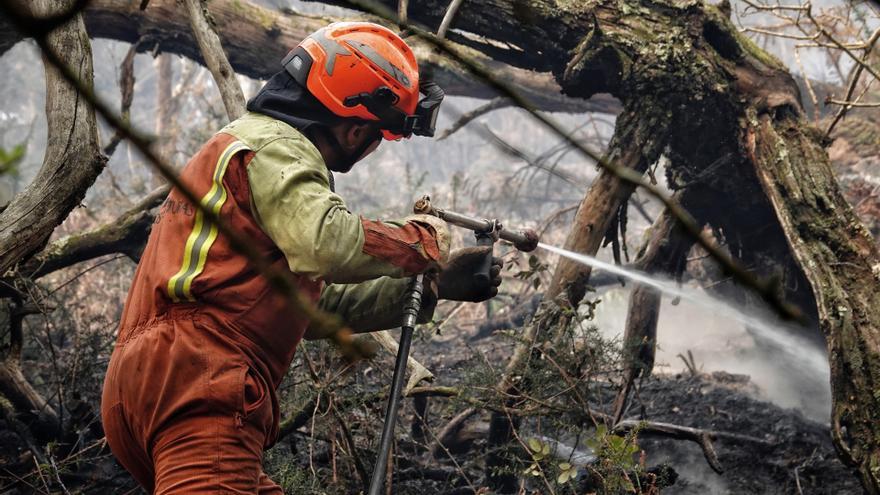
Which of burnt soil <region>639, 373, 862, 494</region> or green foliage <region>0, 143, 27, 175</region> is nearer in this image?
green foliage <region>0, 143, 27, 175</region>

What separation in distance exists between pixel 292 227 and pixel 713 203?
3783mm

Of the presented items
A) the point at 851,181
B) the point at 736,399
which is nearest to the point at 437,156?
the point at 851,181

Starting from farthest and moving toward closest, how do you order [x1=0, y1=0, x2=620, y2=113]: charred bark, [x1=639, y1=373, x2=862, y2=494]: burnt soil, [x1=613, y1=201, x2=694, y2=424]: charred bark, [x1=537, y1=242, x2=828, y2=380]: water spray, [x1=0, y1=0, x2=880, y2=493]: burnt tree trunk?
[x1=613, y1=201, x2=694, y2=424]: charred bark, [x1=0, y1=0, x2=620, y2=113]: charred bark, [x1=537, y1=242, x2=828, y2=380]: water spray, [x1=0, y1=0, x2=880, y2=493]: burnt tree trunk, [x1=639, y1=373, x2=862, y2=494]: burnt soil

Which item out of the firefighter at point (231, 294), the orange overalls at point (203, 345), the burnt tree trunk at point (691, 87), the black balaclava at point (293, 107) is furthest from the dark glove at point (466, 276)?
the burnt tree trunk at point (691, 87)

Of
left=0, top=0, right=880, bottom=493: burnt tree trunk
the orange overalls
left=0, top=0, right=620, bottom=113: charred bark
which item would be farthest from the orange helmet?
left=0, top=0, right=620, bottom=113: charred bark

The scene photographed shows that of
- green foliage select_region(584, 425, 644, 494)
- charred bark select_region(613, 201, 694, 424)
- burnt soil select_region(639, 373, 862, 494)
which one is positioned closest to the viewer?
green foliage select_region(584, 425, 644, 494)

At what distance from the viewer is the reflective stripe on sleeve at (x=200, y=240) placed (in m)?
2.48

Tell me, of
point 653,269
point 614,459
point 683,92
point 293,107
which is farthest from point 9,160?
point 653,269

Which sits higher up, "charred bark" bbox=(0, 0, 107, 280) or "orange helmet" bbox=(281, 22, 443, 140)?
"orange helmet" bbox=(281, 22, 443, 140)

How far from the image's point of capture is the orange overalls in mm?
2426

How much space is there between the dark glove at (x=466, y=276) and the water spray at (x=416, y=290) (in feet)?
0.08

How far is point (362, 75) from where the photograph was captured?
3.00 meters

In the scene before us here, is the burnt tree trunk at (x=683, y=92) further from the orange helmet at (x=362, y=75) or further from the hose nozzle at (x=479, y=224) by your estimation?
the orange helmet at (x=362, y=75)

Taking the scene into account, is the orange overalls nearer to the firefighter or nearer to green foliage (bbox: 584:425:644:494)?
the firefighter
